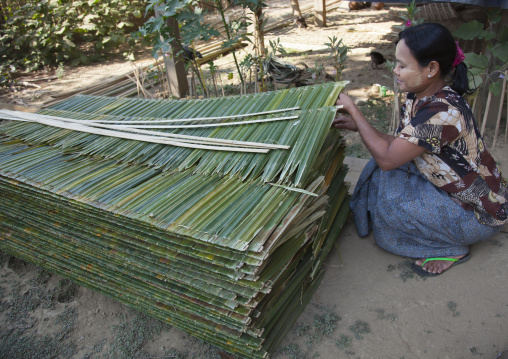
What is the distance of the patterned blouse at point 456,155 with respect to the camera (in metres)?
1.80

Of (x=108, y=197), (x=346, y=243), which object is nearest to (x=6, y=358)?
(x=108, y=197)

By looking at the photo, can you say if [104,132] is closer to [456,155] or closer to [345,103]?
[345,103]

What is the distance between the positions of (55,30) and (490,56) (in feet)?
23.7

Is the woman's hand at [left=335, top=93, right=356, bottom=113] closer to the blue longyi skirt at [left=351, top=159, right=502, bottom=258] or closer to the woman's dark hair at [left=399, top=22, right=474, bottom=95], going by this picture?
the woman's dark hair at [left=399, top=22, right=474, bottom=95]

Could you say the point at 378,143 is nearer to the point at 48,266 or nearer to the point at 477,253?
the point at 477,253

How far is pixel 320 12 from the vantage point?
8164mm

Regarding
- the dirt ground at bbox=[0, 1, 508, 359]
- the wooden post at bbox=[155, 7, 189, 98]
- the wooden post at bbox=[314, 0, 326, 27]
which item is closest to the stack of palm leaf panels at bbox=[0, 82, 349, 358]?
the dirt ground at bbox=[0, 1, 508, 359]

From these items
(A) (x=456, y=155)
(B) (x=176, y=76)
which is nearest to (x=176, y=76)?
(B) (x=176, y=76)

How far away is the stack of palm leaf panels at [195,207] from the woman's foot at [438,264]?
0.54 metres

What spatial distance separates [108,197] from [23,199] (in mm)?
757

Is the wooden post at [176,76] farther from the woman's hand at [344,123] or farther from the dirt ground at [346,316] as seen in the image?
the woman's hand at [344,123]

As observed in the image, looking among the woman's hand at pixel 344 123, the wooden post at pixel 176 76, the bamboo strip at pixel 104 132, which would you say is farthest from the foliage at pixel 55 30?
the woman's hand at pixel 344 123

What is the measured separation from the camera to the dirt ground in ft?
5.97

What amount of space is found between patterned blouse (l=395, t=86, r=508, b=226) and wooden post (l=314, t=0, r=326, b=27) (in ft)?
22.1
